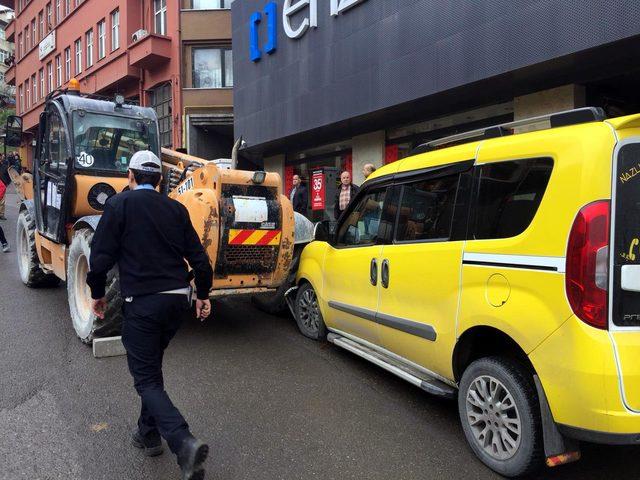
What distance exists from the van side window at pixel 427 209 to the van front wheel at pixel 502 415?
0.97 meters

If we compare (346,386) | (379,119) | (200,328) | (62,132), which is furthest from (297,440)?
(379,119)

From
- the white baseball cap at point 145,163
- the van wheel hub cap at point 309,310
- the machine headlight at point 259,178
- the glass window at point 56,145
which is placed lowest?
the van wheel hub cap at point 309,310

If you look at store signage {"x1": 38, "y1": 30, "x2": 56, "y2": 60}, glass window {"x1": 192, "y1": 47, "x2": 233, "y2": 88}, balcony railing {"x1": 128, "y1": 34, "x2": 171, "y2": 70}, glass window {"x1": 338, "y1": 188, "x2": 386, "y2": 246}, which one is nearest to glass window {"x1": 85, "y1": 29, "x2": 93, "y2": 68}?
store signage {"x1": 38, "y1": 30, "x2": 56, "y2": 60}

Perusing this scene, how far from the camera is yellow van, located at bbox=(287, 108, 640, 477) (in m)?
2.56

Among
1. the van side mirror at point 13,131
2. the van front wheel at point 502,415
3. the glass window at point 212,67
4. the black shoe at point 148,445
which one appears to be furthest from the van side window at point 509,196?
the glass window at point 212,67

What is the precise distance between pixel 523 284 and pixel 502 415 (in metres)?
0.81

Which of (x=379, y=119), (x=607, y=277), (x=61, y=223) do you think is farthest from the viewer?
(x=379, y=119)

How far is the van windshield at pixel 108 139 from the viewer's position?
20.1 ft

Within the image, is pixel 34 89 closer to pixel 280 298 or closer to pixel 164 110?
pixel 164 110

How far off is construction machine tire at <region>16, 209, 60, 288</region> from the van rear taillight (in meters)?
7.17

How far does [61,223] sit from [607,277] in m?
5.64

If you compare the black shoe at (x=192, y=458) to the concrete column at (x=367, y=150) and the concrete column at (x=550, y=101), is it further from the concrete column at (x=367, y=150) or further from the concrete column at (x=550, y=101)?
the concrete column at (x=367, y=150)

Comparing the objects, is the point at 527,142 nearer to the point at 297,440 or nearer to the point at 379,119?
the point at 297,440

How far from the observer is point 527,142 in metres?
3.03
